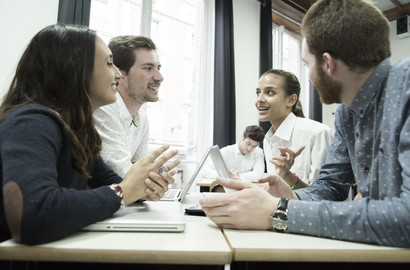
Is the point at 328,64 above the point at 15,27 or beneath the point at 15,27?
beneath

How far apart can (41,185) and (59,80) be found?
1.49ft

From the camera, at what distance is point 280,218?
0.77 metres

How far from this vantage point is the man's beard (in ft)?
3.40

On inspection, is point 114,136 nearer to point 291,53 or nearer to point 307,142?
point 307,142

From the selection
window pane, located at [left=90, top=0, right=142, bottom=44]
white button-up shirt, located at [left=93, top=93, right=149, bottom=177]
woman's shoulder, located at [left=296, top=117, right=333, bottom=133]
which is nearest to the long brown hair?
white button-up shirt, located at [left=93, top=93, right=149, bottom=177]

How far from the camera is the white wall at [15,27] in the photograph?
2.51 metres

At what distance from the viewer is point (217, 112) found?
13.7 ft

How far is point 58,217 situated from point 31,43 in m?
0.66

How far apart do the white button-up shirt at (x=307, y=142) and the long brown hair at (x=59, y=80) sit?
164 cm

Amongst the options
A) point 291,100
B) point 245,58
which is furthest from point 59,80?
point 245,58

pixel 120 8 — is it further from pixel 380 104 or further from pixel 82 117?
pixel 380 104

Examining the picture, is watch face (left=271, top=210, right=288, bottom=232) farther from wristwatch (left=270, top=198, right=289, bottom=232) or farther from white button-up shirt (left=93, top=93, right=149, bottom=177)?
white button-up shirt (left=93, top=93, right=149, bottom=177)

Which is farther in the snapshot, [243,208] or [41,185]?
[243,208]

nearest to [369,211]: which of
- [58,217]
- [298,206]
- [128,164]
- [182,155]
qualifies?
[298,206]
